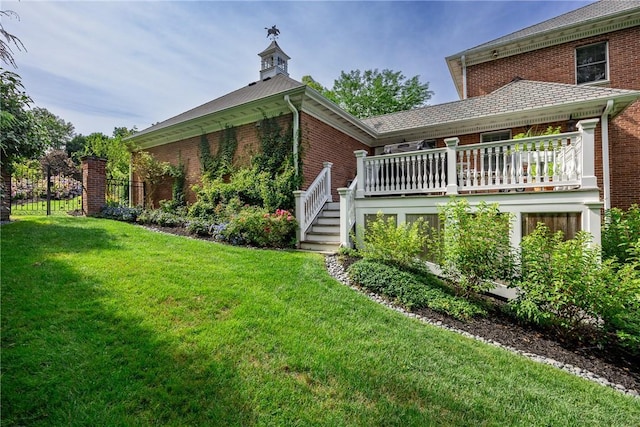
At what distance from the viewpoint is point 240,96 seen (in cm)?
1164

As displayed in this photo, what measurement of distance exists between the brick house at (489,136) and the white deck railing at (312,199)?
0.12 feet

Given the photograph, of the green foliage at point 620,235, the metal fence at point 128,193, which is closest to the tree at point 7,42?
the green foliage at point 620,235

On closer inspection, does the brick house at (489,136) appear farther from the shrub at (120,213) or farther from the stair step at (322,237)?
the shrub at (120,213)

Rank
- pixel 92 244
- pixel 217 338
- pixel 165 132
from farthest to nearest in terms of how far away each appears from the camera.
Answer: pixel 165 132, pixel 92 244, pixel 217 338

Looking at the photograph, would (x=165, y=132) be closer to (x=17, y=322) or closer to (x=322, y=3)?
(x=322, y=3)

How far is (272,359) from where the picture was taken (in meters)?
2.79

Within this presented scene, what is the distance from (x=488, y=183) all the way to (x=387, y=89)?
19940mm

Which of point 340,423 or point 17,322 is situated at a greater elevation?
point 17,322

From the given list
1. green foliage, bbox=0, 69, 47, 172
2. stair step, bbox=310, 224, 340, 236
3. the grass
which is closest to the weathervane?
green foliage, bbox=0, 69, 47, 172

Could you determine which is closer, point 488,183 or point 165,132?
point 488,183

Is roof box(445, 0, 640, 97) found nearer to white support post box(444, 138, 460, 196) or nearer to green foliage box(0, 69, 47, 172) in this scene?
white support post box(444, 138, 460, 196)

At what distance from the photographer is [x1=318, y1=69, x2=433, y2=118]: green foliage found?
76.5 ft

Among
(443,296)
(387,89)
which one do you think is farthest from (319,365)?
(387,89)

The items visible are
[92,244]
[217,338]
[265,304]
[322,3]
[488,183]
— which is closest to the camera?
[217,338]
